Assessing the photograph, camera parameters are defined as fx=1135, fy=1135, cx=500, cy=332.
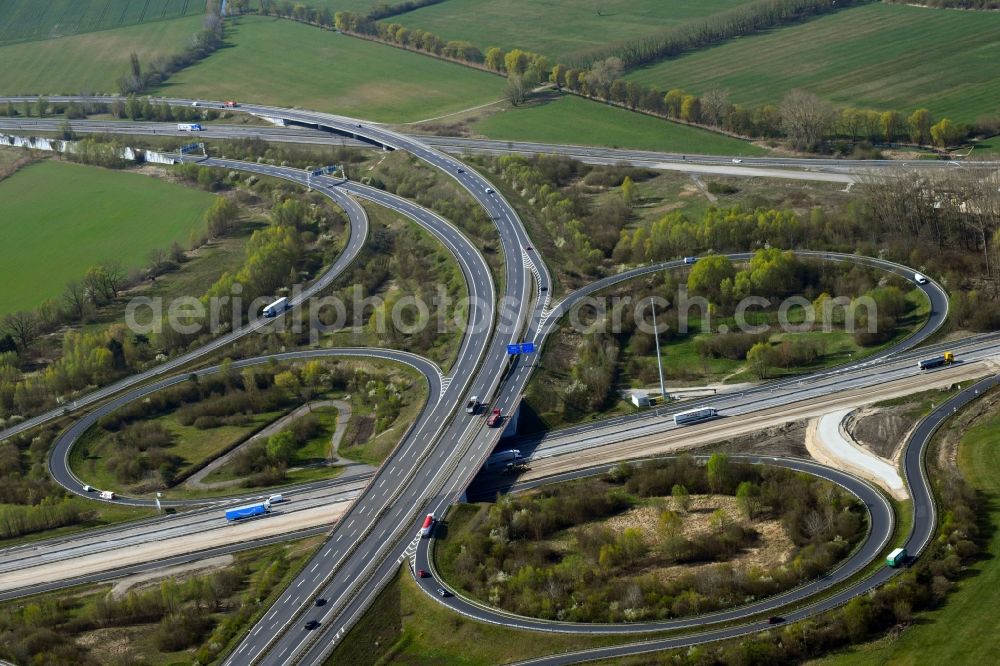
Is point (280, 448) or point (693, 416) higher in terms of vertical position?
point (693, 416)

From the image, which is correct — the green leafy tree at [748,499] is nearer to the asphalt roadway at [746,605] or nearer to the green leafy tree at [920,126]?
the asphalt roadway at [746,605]

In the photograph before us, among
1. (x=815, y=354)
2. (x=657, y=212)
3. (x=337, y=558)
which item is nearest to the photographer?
(x=337, y=558)

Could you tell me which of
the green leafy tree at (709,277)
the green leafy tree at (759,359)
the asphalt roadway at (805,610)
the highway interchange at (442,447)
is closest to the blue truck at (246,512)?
the highway interchange at (442,447)

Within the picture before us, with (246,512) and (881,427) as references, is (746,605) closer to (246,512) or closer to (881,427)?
(881,427)

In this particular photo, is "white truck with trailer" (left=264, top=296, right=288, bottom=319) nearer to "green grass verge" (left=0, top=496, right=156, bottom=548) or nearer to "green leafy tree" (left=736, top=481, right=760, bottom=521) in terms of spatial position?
"green grass verge" (left=0, top=496, right=156, bottom=548)

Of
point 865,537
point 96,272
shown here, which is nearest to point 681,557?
point 865,537

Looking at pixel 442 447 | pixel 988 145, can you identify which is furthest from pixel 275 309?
pixel 988 145

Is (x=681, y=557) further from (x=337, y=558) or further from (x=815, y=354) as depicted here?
(x=815, y=354)

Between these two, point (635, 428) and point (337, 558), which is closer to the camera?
point (337, 558)

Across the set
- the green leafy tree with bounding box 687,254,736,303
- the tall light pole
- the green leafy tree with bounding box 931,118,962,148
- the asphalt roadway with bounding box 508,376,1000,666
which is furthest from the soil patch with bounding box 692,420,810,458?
the green leafy tree with bounding box 931,118,962,148
